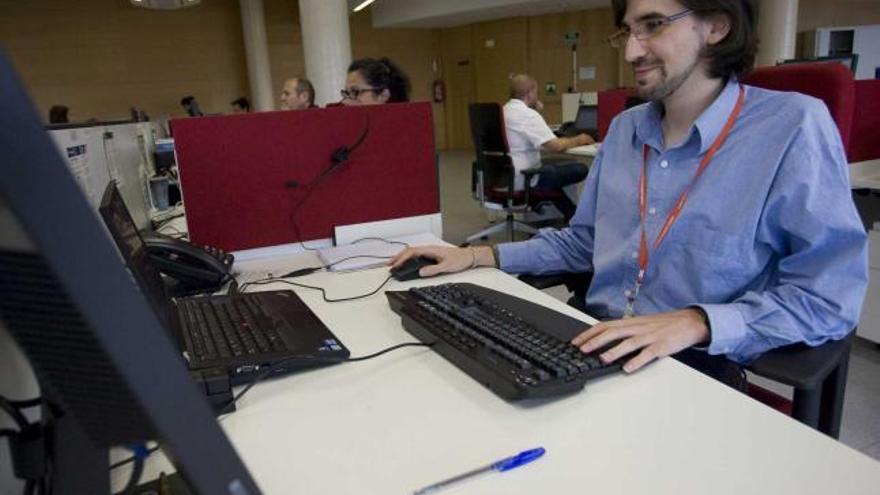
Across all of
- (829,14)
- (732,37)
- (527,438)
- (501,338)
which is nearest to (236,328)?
(501,338)

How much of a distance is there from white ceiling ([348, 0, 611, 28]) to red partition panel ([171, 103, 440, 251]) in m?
7.54

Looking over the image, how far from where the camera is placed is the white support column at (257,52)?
923cm

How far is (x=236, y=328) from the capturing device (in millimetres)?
1048

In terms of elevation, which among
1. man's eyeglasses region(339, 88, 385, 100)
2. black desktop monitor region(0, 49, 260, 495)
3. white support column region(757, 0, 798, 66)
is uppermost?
white support column region(757, 0, 798, 66)

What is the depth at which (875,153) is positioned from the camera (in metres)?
2.57

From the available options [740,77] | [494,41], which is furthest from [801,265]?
[494,41]

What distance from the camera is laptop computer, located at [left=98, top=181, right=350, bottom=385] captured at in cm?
87

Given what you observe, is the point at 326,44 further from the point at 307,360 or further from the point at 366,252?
the point at 307,360

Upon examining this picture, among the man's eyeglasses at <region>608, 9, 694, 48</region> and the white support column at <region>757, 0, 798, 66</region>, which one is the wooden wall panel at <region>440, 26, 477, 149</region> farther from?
the man's eyeglasses at <region>608, 9, 694, 48</region>

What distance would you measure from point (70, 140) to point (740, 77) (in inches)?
60.2

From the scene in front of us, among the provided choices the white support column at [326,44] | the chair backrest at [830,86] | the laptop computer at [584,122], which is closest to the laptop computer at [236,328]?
the chair backrest at [830,86]

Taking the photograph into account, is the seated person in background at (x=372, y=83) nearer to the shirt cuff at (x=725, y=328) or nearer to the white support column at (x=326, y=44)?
the shirt cuff at (x=725, y=328)

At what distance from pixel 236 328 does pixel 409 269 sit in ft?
1.45

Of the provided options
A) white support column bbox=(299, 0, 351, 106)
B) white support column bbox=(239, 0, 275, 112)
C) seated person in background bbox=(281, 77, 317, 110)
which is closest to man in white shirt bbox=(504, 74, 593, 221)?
seated person in background bbox=(281, 77, 317, 110)
